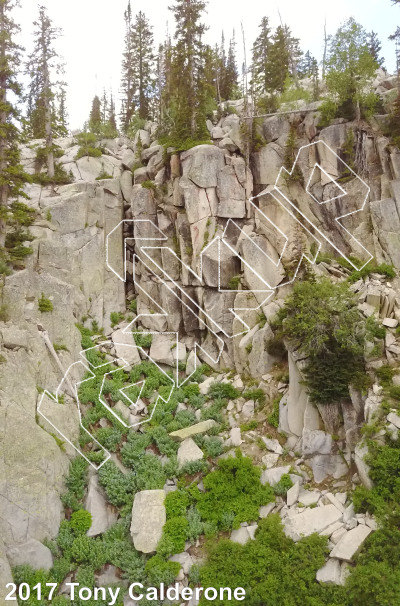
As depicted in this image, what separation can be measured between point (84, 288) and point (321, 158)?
18.1m

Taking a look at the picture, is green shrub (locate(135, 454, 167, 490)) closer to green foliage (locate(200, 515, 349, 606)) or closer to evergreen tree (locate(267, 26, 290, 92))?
green foliage (locate(200, 515, 349, 606))

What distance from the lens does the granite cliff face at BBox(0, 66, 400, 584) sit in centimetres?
1420

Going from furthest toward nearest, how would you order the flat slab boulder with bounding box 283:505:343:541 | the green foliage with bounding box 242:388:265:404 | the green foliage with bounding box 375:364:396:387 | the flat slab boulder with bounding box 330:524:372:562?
the green foliage with bounding box 242:388:265:404 → the green foliage with bounding box 375:364:396:387 → the flat slab boulder with bounding box 283:505:343:541 → the flat slab boulder with bounding box 330:524:372:562

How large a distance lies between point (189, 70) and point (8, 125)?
15.4 metres

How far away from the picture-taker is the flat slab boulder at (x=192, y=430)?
53.7ft

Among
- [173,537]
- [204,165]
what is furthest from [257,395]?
[204,165]

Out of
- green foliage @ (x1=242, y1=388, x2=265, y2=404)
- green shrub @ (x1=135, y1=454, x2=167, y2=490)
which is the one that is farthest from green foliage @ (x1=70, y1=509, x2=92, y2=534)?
green foliage @ (x1=242, y1=388, x2=265, y2=404)

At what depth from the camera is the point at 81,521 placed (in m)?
13.5

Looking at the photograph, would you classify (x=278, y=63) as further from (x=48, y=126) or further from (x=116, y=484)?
(x=116, y=484)

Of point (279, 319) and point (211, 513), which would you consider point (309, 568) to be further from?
point (279, 319)

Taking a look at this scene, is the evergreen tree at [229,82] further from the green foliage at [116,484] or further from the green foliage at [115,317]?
the green foliage at [116,484]

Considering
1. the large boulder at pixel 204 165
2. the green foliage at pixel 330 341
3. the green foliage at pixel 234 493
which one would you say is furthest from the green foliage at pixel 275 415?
the large boulder at pixel 204 165

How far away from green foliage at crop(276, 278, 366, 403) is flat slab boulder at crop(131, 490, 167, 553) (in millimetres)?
7432

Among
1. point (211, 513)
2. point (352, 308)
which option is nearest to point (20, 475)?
point (211, 513)
